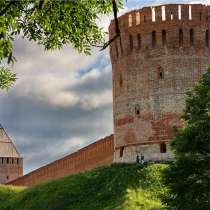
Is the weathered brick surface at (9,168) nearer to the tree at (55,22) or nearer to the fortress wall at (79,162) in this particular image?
the fortress wall at (79,162)

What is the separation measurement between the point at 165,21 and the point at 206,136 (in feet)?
37.8

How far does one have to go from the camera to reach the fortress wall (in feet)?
103

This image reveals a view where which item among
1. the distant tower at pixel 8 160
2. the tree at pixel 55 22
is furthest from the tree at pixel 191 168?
the distant tower at pixel 8 160

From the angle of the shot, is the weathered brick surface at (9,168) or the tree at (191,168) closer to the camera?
the tree at (191,168)

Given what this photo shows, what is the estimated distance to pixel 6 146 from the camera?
5500cm

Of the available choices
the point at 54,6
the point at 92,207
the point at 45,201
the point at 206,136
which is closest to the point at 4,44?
the point at 54,6

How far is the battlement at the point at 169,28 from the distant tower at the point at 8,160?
2865cm

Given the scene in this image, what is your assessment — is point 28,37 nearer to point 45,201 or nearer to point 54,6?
point 54,6

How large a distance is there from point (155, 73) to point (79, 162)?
862 centimetres

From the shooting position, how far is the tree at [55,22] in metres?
7.75

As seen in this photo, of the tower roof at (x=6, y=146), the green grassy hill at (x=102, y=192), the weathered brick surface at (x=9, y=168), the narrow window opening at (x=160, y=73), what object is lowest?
the green grassy hill at (x=102, y=192)

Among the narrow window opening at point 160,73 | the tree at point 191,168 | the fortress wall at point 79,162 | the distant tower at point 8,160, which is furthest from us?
the distant tower at point 8,160

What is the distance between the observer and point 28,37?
853cm

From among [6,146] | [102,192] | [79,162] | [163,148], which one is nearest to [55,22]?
[102,192]
